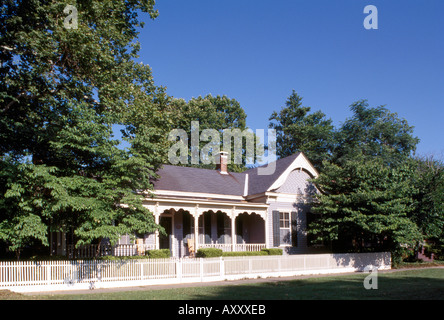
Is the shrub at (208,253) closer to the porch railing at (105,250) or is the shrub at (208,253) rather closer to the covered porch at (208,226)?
the covered porch at (208,226)

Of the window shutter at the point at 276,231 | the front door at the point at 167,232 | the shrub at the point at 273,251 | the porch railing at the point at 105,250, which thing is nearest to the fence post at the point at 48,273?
the porch railing at the point at 105,250

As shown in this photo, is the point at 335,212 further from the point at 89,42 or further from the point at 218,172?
the point at 89,42

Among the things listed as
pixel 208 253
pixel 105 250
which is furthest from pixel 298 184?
pixel 105 250

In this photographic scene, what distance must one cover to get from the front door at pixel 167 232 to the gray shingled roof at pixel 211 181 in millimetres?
1865

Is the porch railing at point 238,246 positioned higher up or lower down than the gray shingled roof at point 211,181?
lower down

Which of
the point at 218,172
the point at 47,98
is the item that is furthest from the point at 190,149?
the point at 47,98

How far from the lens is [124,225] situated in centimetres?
1589

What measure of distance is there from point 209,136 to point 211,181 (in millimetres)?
20394

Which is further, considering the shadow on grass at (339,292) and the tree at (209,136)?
the tree at (209,136)

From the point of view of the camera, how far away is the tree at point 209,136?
47.0 m

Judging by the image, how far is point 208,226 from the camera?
2575 centimetres

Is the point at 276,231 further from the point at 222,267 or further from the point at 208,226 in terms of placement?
the point at 222,267

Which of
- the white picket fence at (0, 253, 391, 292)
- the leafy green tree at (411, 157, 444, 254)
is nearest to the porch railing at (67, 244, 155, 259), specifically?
the white picket fence at (0, 253, 391, 292)
